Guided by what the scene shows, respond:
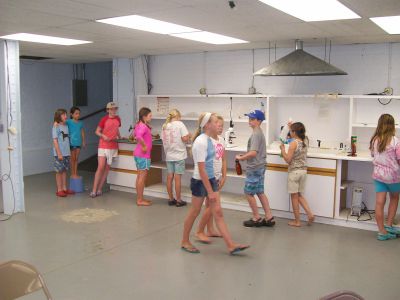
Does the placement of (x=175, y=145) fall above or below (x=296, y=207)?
above

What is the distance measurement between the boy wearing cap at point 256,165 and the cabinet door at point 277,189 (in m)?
0.42

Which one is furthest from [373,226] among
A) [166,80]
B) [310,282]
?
[166,80]

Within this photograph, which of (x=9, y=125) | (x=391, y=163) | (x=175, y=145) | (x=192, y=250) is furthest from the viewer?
(x=175, y=145)

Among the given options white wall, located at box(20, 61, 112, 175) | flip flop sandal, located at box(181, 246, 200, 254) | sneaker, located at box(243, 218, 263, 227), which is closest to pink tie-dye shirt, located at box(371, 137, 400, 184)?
sneaker, located at box(243, 218, 263, 227)

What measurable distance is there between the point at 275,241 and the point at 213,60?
3474mm

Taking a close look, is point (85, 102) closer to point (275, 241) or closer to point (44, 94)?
point (44, 94)

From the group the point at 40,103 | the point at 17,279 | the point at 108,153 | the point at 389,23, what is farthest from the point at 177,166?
the point at 40,103

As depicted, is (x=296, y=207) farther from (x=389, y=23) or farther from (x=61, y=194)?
(x=61, y=194)

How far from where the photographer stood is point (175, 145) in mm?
6297

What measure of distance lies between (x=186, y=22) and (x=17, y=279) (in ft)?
9.87

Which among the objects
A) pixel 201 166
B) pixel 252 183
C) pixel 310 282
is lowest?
pixel 310 282

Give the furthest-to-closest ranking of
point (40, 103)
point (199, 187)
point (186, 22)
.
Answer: point (40, 103) → point (186, 22) → point (199, 187)

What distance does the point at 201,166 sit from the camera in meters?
4.19

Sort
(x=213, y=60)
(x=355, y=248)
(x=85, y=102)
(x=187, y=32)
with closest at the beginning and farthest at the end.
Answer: (x=355, y=248)
(x=187, y=32)
(x=213, y=60)
(x=85, y=102)
